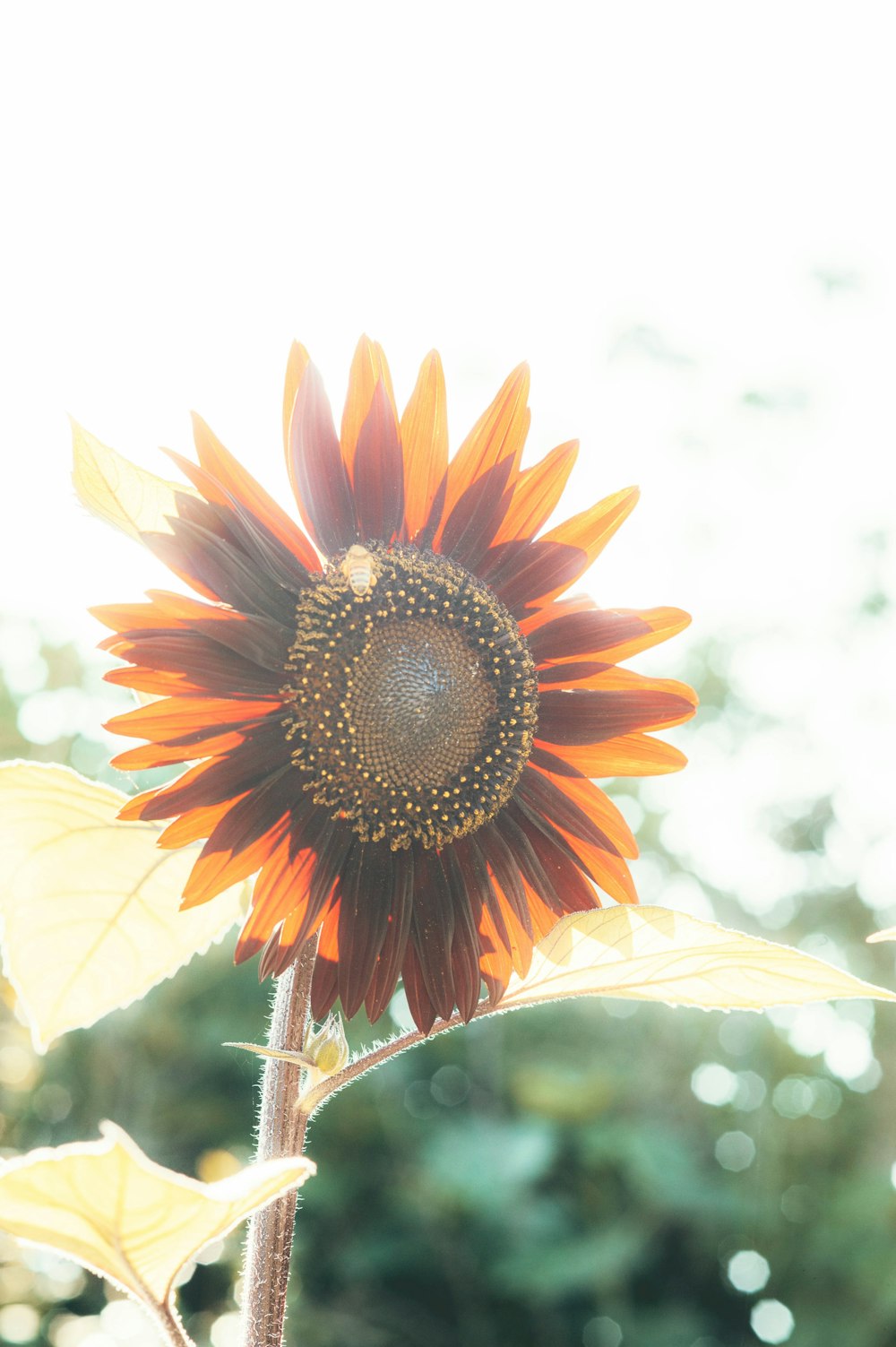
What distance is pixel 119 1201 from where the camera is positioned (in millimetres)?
500

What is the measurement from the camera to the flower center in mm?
821

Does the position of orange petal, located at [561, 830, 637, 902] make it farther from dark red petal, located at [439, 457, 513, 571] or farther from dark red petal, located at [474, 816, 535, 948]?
dark red petal, located at [439, 457, 513, 571]

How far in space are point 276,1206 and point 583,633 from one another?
42 cm

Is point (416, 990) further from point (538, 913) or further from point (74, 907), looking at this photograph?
point (74, 907)

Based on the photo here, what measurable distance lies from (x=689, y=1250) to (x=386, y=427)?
4.08m

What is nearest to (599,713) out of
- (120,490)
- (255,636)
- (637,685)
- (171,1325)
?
(637,685)

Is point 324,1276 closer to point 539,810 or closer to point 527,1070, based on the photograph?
point 527,1070

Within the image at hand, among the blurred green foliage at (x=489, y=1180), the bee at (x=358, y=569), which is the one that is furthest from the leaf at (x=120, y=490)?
the blurred green foliage at (x=489, y=1180)

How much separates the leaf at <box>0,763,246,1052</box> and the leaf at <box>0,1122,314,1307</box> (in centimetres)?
18

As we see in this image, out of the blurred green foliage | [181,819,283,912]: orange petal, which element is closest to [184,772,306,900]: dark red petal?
[181,819,283,912]: orange petal

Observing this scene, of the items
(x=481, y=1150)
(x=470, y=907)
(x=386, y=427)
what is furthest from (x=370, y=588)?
(x=481, y=1150)

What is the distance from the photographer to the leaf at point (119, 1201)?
47 cm

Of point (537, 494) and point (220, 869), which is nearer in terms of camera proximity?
point (220, 869)

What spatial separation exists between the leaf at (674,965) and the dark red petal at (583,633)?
0.21 meters
